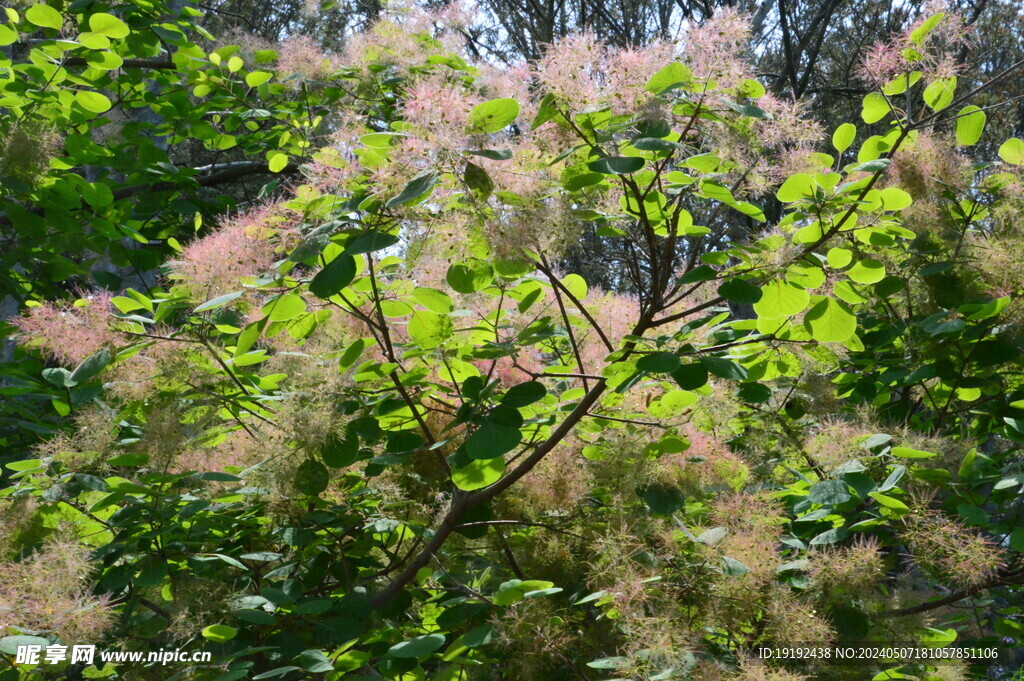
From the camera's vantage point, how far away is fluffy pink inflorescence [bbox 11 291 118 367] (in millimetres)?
2141

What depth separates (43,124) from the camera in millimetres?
3467

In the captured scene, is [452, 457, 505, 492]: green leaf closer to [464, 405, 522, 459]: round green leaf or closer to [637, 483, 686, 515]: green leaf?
[464, 405, 522, 459]: round green leaf

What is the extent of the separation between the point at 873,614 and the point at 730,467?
612 mm

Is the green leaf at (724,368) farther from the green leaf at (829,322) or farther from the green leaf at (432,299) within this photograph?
the green leaf at (432,299)

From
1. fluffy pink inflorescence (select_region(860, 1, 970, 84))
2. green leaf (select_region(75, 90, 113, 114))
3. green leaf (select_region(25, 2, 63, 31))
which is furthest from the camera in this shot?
green leaf (select_region(75, 90, 113, 114))

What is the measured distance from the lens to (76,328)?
86.2 inches

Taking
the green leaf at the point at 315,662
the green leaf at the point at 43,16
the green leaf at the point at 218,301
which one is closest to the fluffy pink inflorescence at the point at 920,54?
the green leaf at the point at 218,301

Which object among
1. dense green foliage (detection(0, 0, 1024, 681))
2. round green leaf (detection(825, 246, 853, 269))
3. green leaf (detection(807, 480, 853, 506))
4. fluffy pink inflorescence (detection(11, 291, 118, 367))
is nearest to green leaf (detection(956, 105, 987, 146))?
dense green foliage (detection(0, 0, 1024, 681))

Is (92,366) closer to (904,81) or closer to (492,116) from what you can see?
(492,116)

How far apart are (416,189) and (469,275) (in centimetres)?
30

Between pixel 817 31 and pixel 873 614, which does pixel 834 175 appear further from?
pixel 817 31

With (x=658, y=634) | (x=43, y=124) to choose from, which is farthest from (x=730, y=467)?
(x=43, y=124)

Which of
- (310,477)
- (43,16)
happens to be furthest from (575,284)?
(43,16)

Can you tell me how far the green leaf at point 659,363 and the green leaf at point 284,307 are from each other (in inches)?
29.7
